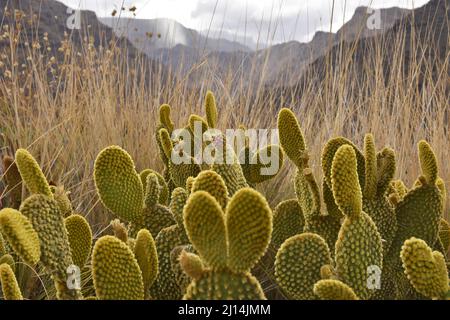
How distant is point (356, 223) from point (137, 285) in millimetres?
289

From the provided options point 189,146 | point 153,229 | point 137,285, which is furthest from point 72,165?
point 137,285

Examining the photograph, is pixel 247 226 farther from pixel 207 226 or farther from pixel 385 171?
pixel 385 171

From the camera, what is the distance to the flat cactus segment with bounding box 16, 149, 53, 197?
0.76m

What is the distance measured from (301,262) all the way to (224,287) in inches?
7.7

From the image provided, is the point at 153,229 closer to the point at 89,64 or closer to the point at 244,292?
the point at 244,292

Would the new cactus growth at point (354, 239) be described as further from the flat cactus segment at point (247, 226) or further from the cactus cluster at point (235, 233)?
the flat cactus segment at point (247, 226)

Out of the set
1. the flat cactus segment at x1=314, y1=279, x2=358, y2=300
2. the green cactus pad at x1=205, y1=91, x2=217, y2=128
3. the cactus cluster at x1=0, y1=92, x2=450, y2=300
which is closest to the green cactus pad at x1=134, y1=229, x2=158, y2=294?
the cactus cluster at x1=0, y1=92, x2=450, y2=300

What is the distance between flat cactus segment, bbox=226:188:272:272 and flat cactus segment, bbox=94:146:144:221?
Answer: 1.01ft

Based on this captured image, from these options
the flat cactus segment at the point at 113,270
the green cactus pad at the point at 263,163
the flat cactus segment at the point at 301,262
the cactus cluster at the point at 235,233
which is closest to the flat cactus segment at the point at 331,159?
the cactus cluster at the point at 235,233

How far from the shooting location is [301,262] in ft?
2.57

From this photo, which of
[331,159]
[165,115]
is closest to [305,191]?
[331,159]

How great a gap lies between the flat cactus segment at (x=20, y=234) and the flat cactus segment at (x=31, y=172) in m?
0.08

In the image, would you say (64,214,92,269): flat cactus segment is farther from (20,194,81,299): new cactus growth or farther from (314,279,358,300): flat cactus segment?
(314,279,358,300): flat cactus segment
